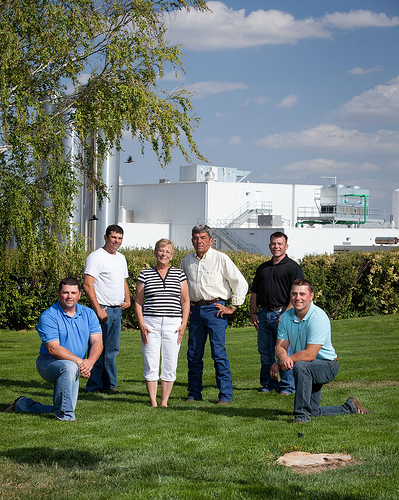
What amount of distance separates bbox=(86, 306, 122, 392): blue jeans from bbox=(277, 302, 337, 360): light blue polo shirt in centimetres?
265

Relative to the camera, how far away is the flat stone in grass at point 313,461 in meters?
5.35

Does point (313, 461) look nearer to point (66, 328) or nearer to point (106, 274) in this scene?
point (66, 328)

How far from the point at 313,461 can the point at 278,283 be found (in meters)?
3.67

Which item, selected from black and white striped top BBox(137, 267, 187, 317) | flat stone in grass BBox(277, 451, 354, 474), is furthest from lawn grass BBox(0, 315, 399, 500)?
black and white striped top BBox(137, 267, 187, 317)

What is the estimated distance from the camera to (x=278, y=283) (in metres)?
8.91

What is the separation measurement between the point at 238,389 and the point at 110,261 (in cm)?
241

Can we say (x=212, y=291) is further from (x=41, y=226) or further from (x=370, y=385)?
(x=41, y=226)

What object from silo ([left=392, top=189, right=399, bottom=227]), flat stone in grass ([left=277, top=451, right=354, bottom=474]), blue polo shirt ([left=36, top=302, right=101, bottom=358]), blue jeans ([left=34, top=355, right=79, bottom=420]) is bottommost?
flat stone in grass ([left=277, top=451, right=354, bottom=474])

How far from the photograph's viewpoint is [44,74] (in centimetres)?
1194

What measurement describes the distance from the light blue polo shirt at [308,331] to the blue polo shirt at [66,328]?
84.4 inches

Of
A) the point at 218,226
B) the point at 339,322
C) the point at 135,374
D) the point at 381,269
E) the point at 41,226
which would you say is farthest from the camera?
the point at 218,226

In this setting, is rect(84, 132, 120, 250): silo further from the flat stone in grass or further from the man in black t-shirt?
the flat stone in grass

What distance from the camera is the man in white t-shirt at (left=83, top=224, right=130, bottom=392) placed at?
29.0 feet

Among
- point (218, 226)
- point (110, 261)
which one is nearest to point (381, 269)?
point (110, 261)
